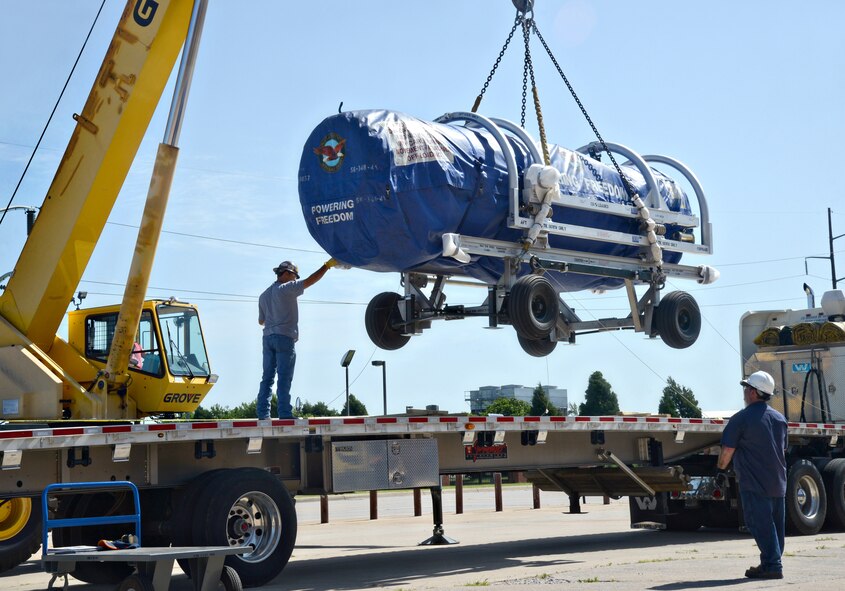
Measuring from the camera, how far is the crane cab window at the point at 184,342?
14.4 meters

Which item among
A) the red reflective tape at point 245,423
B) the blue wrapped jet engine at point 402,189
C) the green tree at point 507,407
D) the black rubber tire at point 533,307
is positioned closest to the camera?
the red reflective tape at point 245,423

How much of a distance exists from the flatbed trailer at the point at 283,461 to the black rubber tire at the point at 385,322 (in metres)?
1.98

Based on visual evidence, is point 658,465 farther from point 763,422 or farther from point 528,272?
point 763,422

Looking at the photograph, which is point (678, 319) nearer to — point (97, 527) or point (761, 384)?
point (761, 384)

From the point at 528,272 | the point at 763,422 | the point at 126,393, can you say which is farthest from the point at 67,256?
the point at 763,422

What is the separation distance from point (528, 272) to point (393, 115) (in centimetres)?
269

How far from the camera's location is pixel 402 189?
12.2 m

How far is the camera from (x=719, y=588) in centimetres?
919

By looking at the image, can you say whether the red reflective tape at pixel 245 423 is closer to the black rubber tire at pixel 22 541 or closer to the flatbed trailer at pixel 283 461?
the flatbed trailer at pixel 283 461

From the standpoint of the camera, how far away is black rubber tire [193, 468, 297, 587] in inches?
384

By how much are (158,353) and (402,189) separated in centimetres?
405

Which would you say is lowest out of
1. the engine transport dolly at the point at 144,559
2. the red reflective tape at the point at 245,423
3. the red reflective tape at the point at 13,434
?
the engine transport dolly at the point at 144,559

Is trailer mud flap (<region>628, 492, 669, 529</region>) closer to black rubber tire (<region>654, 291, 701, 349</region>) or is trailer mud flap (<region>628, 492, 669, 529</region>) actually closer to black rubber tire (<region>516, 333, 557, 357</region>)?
black rubber tire (<region>654, 291, 701, 349</region>)

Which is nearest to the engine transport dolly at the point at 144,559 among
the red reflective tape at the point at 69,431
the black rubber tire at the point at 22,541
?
the red reflective tape at the point at 69,431
